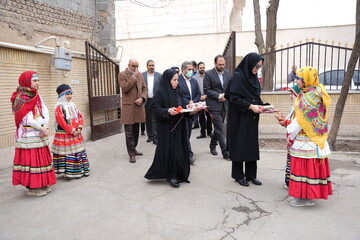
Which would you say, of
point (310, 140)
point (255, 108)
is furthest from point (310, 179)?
point (255, 108)

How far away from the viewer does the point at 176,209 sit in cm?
346

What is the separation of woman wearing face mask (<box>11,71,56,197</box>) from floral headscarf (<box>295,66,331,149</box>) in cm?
322

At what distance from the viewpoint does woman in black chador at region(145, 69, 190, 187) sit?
4109mm

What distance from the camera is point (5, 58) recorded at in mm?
5043

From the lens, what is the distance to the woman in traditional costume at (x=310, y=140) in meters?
3.32

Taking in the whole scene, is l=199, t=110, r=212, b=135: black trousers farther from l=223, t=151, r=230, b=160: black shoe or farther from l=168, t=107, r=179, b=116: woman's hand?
l=168, t=107, r=179, b=116: woman's hand

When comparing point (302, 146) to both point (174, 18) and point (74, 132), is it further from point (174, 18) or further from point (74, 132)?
point (174, 18)

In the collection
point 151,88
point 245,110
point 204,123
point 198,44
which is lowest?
point 204,123

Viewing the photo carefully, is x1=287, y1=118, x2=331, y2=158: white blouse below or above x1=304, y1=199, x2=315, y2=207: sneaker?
above

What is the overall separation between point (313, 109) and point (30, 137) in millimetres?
3486

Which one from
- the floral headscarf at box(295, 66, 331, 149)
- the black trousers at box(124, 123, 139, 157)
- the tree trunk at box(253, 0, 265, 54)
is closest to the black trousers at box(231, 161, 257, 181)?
the floral headscarf at box(295, 66, 331, 149)

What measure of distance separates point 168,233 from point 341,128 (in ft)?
19.7

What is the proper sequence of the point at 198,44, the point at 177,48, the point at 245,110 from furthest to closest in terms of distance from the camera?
the point at 177,48 < the point at 198,44 < the point at 245,110

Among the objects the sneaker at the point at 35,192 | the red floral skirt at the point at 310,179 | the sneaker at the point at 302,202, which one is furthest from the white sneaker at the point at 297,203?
the sneaker at the point at 35,192
